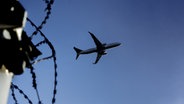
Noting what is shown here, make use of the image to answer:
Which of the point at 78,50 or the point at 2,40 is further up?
the point at 78,50

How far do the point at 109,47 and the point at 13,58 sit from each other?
5947 cm

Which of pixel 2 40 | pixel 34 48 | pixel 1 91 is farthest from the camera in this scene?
pixel 34 48

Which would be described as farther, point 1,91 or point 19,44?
point 1,91

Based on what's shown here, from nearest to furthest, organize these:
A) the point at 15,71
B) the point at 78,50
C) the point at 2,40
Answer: the point at 2,40
the point at 15,71
the point at 78,50

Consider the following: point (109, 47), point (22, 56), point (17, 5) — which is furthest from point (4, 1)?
point (109, 47)

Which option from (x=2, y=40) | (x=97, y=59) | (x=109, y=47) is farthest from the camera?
(x=97, y=59)

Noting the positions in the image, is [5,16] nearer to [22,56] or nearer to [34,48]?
[22,56]

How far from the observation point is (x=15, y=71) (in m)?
1.95

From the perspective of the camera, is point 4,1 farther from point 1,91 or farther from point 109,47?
point 109,47

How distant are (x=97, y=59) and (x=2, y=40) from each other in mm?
65141

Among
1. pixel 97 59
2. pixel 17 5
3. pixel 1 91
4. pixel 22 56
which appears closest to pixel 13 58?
pixel 22 56

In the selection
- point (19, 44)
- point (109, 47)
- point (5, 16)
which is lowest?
point (19, 44)

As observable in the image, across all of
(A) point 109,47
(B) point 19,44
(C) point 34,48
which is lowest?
(B) point 19,44

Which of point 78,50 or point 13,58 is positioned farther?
point 78,50
